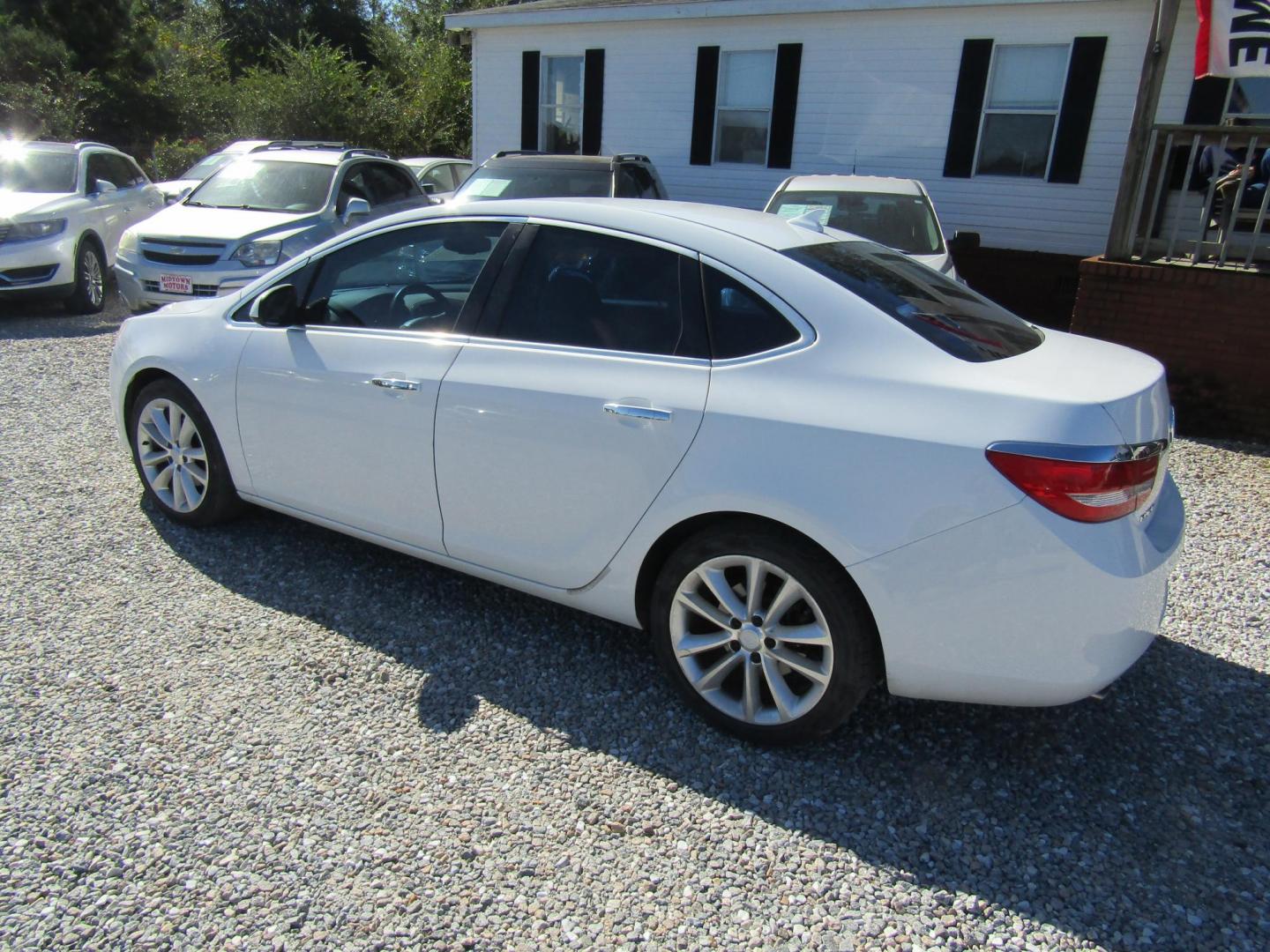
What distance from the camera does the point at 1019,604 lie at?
246 cm

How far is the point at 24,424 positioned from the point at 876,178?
7.60 m

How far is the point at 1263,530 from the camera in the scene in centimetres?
491

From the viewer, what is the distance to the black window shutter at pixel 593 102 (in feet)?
44.2

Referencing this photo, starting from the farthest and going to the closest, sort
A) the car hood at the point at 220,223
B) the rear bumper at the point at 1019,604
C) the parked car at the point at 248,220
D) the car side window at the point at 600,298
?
the car hood at the point at 220,223 → the parked car at the point at 248,220 → the car side window at the point at 600,298 → the rear bumper at the point at 1019,604

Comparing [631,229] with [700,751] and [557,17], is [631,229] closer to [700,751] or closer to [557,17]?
[700,751]

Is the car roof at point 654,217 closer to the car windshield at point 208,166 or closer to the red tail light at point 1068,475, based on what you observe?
the red tail light at point 1068,475

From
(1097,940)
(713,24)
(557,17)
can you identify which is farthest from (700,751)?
(557,17)

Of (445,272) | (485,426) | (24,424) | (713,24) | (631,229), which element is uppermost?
(713,24)

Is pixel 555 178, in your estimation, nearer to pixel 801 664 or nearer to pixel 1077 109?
pixel 1077 109

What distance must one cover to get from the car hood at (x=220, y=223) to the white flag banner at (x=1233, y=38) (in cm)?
848

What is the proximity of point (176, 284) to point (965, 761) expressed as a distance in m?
8.01

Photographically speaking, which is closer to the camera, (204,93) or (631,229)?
(631,229)

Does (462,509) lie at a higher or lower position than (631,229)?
lower

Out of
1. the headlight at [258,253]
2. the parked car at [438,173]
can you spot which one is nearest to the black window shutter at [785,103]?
the parked car at [438,173]
